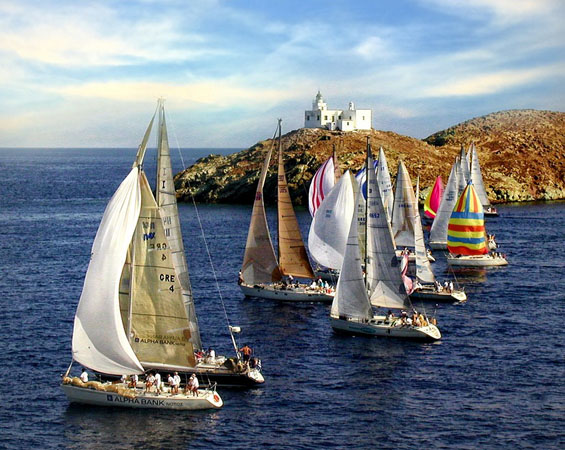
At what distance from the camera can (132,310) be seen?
47.8 m

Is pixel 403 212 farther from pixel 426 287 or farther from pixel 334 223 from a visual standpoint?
pixel 334 223

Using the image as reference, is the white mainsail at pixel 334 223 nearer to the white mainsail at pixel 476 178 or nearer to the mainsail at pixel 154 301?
the mainsail at pixel 154 301

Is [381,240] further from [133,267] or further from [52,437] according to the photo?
[52,437]

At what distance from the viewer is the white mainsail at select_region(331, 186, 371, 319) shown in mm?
61719

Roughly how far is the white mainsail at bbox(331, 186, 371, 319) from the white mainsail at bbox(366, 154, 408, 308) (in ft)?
7.43

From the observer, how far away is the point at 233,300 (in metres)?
75.8

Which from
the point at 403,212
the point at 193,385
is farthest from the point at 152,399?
the point at 403,212

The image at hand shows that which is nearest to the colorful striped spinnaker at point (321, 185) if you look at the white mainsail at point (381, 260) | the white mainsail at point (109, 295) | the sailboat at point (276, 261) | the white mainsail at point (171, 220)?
the sailboat at point (276, 261)

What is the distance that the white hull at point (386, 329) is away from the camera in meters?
60.7

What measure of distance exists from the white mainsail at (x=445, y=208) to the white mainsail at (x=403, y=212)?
7.72 meters

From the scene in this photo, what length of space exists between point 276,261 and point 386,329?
16621 mm

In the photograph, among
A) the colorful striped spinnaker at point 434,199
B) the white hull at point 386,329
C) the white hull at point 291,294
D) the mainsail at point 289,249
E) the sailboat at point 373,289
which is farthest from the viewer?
the colorful striped spinnaker at point 434,199

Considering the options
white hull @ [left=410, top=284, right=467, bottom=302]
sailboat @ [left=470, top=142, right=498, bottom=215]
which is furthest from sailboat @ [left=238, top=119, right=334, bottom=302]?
sailboat @ [left=470, top=142, right=498, bottom=215]

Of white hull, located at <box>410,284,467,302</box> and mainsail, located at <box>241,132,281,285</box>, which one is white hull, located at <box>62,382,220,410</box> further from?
white hull, located at <box>410,284,467,302</box>
